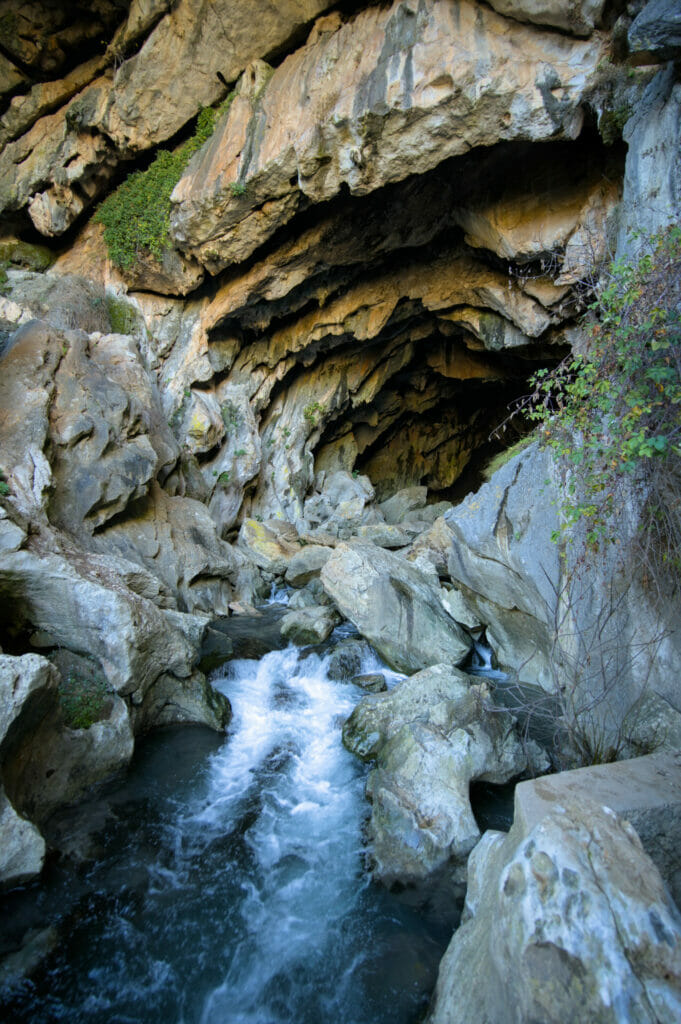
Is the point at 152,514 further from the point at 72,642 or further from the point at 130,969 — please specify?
the point at 130,969

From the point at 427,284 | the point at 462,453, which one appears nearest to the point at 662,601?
the point at 427,284

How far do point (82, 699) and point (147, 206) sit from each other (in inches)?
490

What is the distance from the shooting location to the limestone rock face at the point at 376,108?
8.02 m

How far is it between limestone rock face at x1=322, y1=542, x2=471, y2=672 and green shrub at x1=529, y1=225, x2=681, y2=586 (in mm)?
3699

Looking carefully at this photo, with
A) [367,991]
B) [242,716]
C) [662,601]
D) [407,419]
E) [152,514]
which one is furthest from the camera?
[407,419]

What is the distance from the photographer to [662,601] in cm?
364

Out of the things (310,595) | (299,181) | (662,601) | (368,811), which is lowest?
(310,595)

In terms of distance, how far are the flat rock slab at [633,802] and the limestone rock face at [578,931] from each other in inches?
4.6

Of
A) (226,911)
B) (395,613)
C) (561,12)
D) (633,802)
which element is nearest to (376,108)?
(561,12)

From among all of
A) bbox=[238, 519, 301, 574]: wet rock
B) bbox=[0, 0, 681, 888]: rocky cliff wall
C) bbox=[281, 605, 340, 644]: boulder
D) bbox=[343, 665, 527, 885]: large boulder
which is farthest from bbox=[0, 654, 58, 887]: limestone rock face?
bbox=[238, 519, 301, 574]: wet rock

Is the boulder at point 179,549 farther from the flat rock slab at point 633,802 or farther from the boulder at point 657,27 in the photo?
the boulder at point 657,27

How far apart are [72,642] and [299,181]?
9.57 m

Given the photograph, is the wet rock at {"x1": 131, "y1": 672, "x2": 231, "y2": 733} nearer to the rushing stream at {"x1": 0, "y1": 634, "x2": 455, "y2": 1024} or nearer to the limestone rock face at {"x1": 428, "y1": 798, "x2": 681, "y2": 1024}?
the rushing stream at {"x1": 0, "y1": 634, "x2": 455, "y2": 1024}

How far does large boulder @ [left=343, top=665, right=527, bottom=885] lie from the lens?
3746 millimetres
